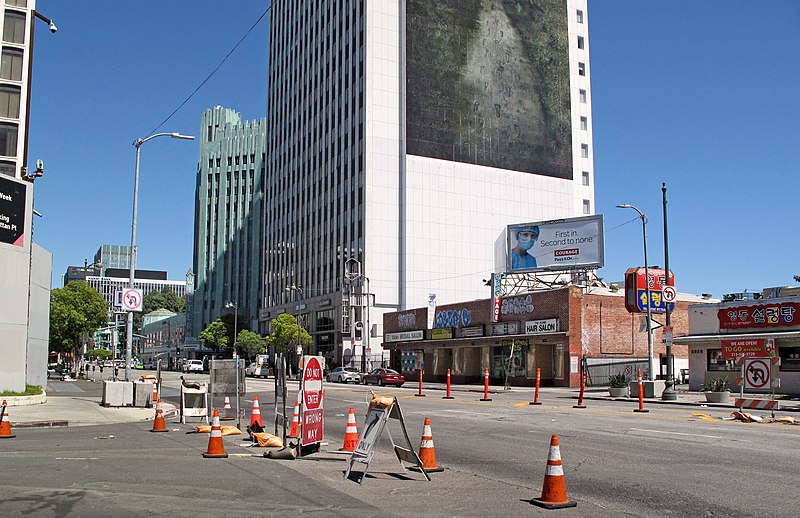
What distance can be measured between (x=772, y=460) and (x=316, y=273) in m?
78.7

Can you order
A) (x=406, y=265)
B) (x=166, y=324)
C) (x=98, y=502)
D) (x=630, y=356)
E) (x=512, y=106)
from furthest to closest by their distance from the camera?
(x=166, y=324) < (x=512, y=106) < (x=406, y=265) < (x=630, y=356) < (x=98, y=502)

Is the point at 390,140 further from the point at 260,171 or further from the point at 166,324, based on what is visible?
the point at 166,324

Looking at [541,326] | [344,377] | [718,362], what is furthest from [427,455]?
[344,377]

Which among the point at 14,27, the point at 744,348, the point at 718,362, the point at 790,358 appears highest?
the point at 14,27

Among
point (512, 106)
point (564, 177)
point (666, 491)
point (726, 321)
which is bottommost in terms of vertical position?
point (666, 491)

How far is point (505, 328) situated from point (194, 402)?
34.5 metres

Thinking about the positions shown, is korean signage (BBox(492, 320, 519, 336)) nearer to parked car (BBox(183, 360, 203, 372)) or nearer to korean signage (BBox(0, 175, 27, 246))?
korean signage (BBox(0, 175, 27, 246))

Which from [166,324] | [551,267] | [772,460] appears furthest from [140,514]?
[166,324]

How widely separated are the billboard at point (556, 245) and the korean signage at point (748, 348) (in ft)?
68.9

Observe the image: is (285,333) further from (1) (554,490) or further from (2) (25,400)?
(1) (554,490)

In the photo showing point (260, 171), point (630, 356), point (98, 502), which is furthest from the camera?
point (260, 171)

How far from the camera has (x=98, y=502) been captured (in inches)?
352

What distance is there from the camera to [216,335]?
119188 mm

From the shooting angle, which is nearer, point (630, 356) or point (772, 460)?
point (772, 460)
